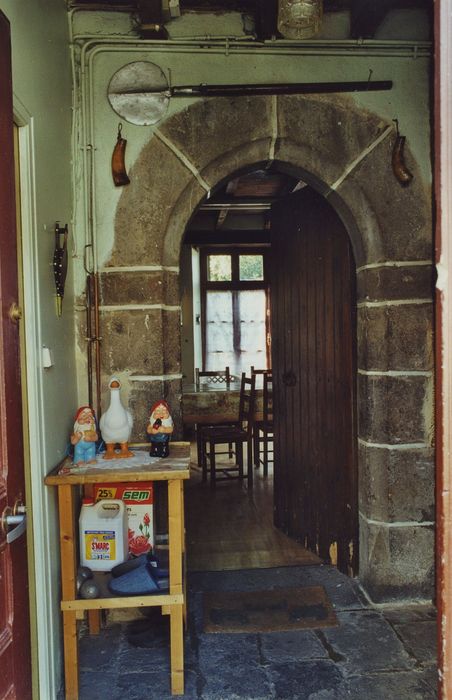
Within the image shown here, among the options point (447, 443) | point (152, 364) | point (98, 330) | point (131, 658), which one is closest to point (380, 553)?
point (131, 658)

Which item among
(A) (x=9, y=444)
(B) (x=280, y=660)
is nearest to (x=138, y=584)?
(B) (x=280, y=660)

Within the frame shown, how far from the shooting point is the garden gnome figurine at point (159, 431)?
8.46ft

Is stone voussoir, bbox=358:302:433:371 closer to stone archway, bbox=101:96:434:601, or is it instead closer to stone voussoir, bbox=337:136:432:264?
stone archway, bbox=101:96:434:601

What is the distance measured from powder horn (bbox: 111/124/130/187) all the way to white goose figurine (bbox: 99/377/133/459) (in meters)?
1.03

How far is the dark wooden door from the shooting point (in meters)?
3.32

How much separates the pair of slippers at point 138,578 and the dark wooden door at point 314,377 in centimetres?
131

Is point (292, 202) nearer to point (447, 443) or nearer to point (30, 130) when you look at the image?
point (30, 130)

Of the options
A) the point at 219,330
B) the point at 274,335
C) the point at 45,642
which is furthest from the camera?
the point at 219,330

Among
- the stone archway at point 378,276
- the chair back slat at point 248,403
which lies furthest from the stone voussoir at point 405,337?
the chair back slat at point 248,403

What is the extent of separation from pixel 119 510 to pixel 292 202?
2283mm

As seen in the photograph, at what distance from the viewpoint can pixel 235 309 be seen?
8.90 metres

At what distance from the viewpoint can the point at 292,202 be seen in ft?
12.4

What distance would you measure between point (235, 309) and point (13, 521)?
7.56m

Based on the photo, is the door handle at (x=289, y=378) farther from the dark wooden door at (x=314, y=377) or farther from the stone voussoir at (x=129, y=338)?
the stone voussoir at (x=129, y=338)
